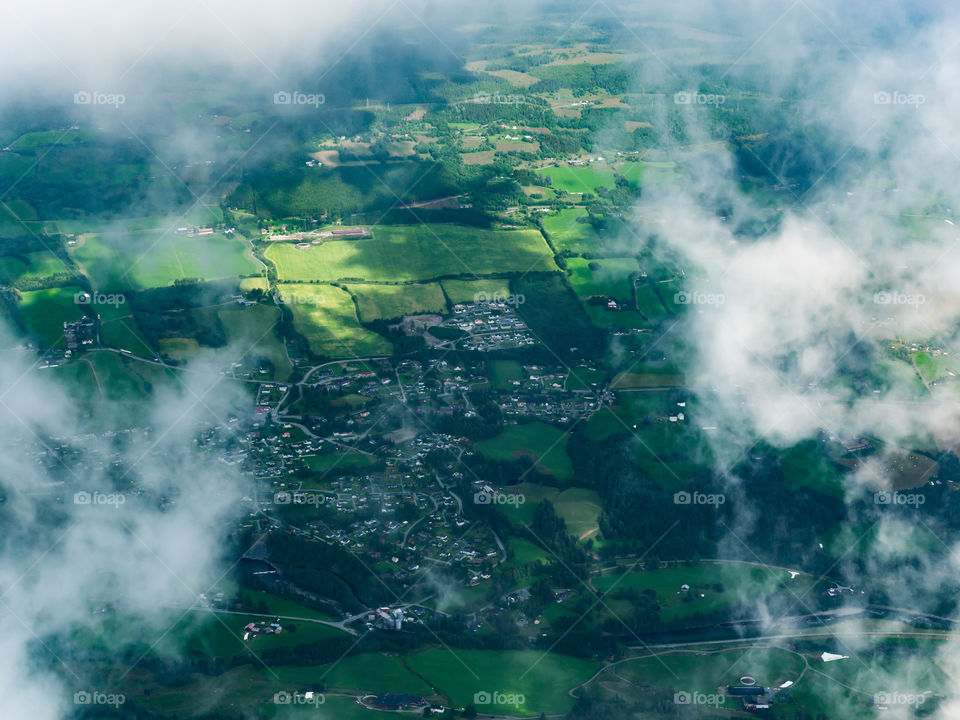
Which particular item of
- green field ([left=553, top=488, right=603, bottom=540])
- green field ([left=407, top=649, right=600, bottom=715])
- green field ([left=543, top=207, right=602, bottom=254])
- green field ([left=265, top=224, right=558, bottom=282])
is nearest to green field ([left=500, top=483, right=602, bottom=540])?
green field ([left=553, top=488, right=603, bottom=540])

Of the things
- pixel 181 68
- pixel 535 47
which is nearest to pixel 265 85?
pixel 181 68

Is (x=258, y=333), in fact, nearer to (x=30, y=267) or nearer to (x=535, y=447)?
(x=30, y=267)

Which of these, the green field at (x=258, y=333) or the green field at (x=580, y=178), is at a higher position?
the green field at (x=580, y=178)

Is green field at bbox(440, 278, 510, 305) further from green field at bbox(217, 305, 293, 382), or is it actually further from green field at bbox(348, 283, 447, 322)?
green field at bbox(217, 305, 293, 382)

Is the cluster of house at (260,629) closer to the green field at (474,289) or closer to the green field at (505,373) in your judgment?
the green field at (505,373)

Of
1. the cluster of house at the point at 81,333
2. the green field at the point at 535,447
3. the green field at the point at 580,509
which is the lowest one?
the green field at the point at 580,509

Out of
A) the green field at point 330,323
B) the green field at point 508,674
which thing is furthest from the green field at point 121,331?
the green field at point 508,674
